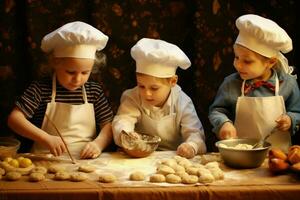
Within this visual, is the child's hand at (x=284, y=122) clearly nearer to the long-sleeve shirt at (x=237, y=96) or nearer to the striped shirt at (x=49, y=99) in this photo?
the long-sleeve shirt at (x=237, y=96)

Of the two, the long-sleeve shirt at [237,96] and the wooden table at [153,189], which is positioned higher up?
the long-sleeve shirt at [237,96]

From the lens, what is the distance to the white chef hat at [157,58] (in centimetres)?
209

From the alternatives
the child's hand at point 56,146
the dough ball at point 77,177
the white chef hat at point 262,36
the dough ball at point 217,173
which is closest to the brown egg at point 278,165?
the dough ball at point 217,173

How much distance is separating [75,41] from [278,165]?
3.03 ft

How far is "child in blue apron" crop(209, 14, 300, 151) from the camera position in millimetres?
2088

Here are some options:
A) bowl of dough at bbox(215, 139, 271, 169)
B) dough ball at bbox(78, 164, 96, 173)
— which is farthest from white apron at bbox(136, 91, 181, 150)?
dough ball at bbox(78, 164, 96, 173)

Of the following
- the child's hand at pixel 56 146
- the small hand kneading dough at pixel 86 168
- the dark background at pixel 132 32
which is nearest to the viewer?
the small hand kneading dough at pixel 86 168

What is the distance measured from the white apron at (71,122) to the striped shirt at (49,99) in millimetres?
25

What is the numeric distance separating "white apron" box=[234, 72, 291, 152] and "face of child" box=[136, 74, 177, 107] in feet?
1.05

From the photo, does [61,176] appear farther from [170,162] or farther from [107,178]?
[170,162]

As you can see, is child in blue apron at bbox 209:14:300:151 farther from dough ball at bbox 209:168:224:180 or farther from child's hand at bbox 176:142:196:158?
dough ball at bbox 209:168:224:180

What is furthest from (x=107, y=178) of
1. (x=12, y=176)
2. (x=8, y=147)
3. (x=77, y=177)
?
(x=8, y=147)

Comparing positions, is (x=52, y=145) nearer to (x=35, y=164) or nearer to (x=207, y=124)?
(x=35, y=164)

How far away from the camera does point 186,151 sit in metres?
2.02
